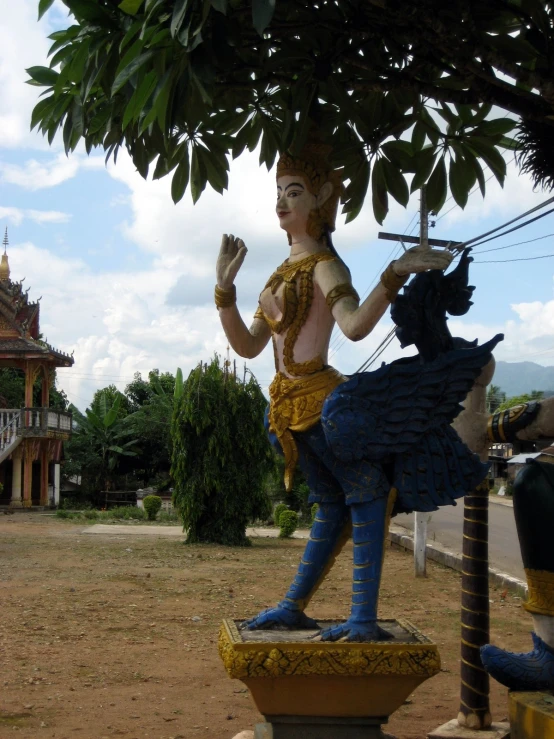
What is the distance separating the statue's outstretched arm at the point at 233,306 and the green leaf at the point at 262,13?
139 centimetres

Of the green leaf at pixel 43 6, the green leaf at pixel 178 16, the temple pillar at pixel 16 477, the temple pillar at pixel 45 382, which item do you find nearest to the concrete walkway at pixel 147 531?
the temple pillar at pixel 16 477

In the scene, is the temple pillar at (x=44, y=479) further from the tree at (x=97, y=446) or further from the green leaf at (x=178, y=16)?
the green leaf at (x=178, y=16)

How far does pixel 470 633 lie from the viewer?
4117 millimetres

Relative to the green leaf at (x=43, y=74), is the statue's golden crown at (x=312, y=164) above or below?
below

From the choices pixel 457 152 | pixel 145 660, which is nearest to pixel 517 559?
pixel 145 660

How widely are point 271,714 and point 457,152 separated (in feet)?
8.34

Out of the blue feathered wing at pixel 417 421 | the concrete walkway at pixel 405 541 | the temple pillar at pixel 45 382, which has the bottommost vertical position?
the concrete walkway at pixel 405 541

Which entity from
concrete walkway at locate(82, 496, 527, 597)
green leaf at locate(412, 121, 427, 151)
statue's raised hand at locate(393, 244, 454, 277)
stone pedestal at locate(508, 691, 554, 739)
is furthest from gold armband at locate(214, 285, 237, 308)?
concrete walkway at locate(82, 496, 527, 597)

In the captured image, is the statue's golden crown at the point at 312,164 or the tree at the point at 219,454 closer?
the statue's golden crown at the point at 312,164

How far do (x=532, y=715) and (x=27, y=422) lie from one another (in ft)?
65.9

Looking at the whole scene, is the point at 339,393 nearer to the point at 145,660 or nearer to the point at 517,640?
the point at 145,660

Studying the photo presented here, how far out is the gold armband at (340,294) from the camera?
3246 mm

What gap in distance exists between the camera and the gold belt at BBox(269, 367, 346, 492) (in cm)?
323

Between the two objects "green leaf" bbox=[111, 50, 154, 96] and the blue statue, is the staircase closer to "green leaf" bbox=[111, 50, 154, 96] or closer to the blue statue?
the blue statue
